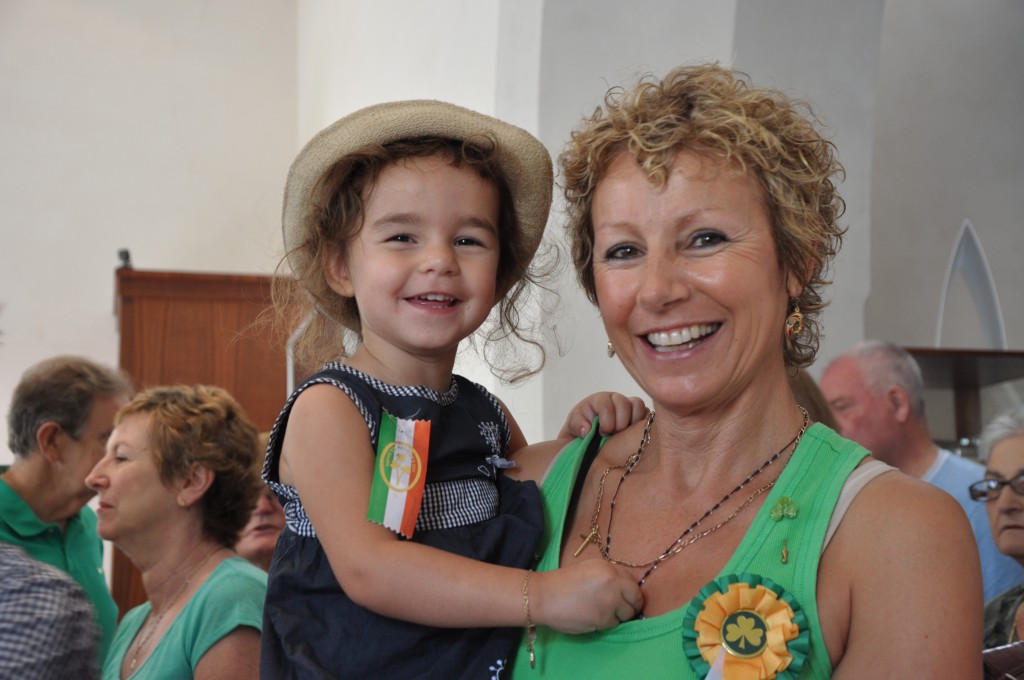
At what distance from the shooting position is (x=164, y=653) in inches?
115

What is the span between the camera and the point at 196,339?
7.12m

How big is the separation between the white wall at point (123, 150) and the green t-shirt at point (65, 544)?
4035mm

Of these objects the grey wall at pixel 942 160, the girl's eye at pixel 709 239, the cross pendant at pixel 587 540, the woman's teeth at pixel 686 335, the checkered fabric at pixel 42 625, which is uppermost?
the grey wall at pixel 942 160

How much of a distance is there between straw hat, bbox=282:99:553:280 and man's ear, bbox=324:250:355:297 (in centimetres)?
6

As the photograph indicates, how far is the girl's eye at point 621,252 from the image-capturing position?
72.2 inches

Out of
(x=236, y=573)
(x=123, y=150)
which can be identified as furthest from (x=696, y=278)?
(x=123, y=150)

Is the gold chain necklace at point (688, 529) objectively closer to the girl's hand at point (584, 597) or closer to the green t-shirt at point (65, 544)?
the girl's hand at point (584, 597)

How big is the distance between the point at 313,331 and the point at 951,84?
284 inches

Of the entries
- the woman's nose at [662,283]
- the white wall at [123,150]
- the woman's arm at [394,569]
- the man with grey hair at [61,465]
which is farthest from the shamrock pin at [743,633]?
the white wall at [123,150]

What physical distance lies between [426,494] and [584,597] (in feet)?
1.32

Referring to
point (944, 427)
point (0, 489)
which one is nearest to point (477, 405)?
point (0, 489)

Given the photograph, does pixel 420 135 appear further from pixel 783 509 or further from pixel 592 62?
pixel 592 62

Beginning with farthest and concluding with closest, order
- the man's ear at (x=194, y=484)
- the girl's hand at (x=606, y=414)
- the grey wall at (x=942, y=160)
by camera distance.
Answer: the grey wall at (x=942, y=160) < the man's ear at (x=194, y=484) < the girl's hand at (x=606, y=414)

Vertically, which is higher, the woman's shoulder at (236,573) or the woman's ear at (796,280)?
the woman's ear at (796,280)
